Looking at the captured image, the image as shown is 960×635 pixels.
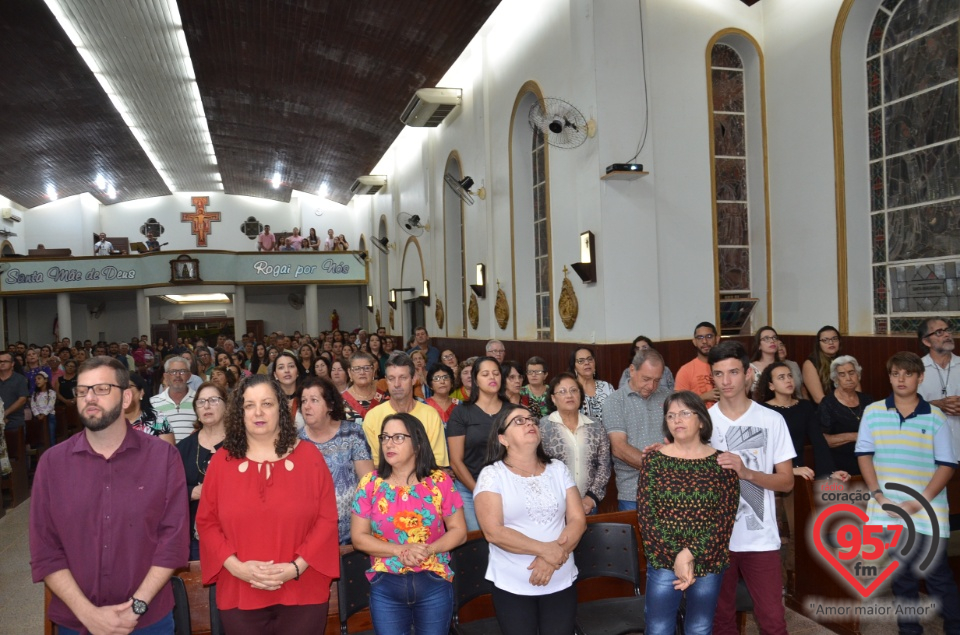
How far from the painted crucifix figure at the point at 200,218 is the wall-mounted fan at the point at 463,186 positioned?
1644 centimetres

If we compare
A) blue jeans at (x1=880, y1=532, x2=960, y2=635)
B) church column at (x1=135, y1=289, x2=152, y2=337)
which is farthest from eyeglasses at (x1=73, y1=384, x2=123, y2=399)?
church column at (x1=135, y1=289, x2=152, y2=337)

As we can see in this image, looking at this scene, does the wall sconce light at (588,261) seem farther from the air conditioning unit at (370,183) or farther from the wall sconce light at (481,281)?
the air conditioning unit at (370,183)

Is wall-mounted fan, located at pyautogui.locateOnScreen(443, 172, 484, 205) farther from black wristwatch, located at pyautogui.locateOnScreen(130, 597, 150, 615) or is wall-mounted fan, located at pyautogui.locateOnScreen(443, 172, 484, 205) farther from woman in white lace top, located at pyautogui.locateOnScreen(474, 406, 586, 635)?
black wristwatch, located at pyautogui.locateOnScreen(130, 597, 150, 615)

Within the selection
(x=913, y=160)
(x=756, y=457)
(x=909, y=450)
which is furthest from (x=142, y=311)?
(x=909, y=450)

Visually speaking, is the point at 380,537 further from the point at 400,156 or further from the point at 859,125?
the point at 400,156

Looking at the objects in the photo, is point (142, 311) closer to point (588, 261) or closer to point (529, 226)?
point (529, 226)

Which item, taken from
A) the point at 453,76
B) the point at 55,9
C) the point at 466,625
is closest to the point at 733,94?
the point at 453,76

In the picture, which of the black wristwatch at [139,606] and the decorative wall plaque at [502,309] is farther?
the decorative wall plaque at [502,309]

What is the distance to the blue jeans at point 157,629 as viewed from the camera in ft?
9.36

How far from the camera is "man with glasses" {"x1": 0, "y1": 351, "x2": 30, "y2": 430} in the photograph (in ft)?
27.3

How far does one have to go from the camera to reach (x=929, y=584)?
152 inches

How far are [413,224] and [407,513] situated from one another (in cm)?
1290

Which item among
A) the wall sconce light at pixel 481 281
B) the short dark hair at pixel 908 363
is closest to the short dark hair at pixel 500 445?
the short dark hair at pixel 908 363

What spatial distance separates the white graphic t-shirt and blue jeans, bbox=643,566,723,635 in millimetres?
301
